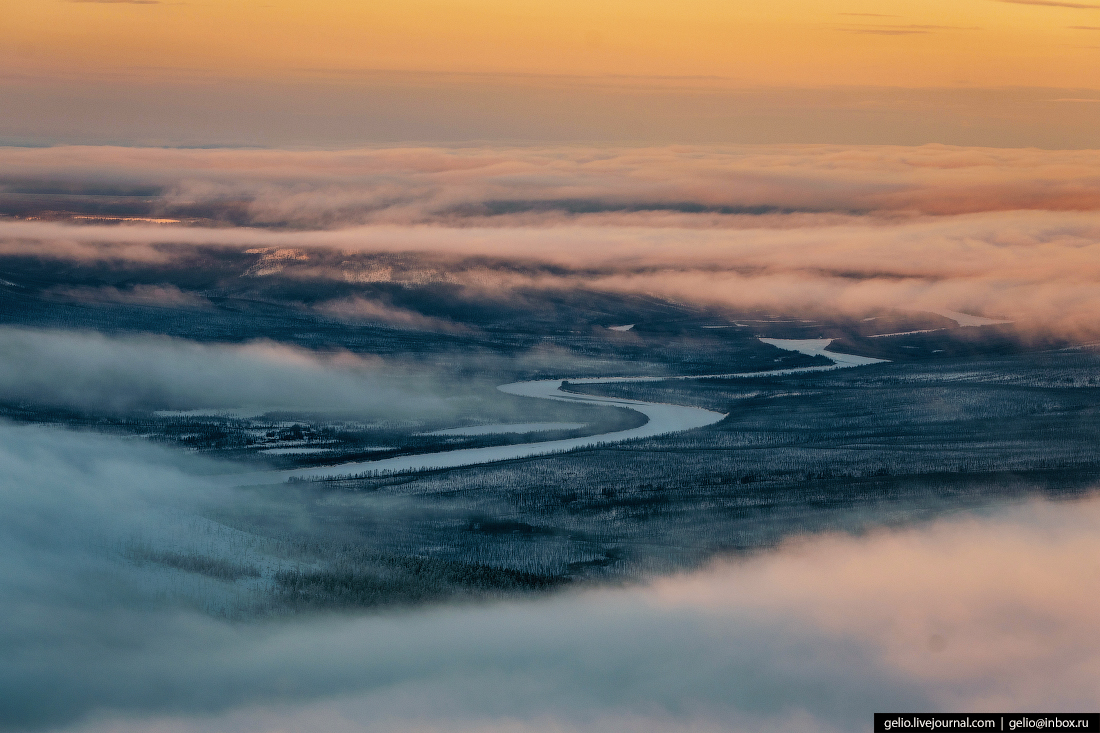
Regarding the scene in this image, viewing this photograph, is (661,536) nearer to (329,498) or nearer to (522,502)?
(522,502)

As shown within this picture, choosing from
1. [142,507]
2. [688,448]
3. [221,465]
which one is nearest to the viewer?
[142,507]

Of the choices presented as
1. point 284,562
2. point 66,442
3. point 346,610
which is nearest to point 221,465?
point 66,442

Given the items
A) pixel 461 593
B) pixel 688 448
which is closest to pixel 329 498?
→ pixel 461 593

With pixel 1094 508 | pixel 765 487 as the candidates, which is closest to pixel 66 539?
pixel 765 487

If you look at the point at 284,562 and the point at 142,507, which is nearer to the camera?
the point at 284,562

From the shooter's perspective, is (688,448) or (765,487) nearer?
(765,487)

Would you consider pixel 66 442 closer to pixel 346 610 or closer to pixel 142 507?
pixel 142 507

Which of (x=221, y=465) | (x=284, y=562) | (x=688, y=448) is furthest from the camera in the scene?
(x=688, y=448)

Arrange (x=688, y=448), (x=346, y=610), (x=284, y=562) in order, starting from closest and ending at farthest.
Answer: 1. (x=346, y=610)
2. (x=284, y=562)
3. (x=688, y=448)

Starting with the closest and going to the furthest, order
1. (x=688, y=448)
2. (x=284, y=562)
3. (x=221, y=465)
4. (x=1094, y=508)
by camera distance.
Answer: (x=284, y=562)
(x=1094, y=508)
(x=221, y=465)
(x=688, y=448)
